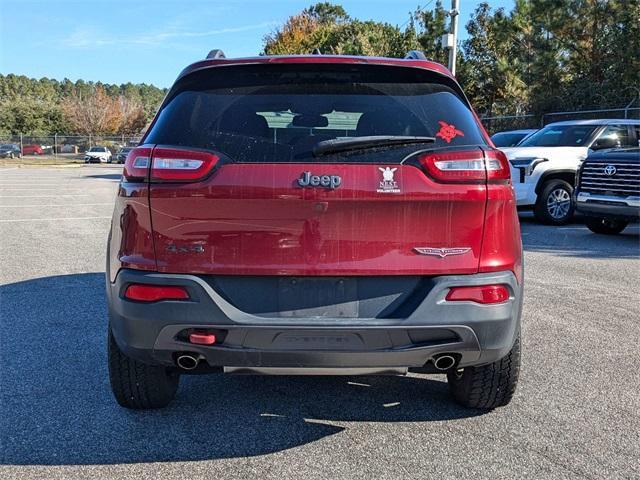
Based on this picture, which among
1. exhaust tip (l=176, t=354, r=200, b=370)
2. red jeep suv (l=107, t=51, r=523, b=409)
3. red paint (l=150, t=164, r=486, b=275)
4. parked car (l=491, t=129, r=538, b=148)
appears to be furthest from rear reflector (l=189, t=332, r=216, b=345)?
parked car (l=491, t=129, r=538, b=148)

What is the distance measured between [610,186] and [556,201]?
2.01m

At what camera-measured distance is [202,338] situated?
288 cm

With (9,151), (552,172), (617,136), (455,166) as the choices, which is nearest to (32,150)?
(9,151)

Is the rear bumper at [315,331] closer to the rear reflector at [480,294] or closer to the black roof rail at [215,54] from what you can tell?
the rear reflector at [480,294]

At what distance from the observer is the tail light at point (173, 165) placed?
285 centimetres

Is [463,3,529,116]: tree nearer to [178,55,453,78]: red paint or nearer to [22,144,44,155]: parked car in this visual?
[178,55,453,78]: red paint

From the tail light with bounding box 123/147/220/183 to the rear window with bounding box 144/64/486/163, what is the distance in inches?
2.8

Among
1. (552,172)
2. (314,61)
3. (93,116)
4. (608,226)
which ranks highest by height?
(93,116)

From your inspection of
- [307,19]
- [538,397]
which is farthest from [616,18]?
[307,19]

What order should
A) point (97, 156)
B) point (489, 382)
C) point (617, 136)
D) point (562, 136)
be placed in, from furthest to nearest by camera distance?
1. point (97, 156)
2. point (562, 136)
3. point (617, 136)
4. point (489, 382)

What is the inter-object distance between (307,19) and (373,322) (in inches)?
2226

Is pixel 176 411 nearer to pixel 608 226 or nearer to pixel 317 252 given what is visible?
pixel 317 252

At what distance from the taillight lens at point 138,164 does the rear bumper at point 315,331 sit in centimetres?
44

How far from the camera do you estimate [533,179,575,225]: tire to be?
12.1 metres
